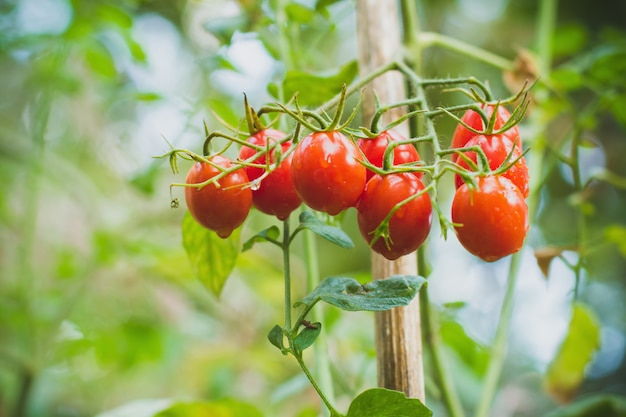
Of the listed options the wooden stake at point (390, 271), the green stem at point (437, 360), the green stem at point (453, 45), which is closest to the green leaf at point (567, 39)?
the green stem at point (453, 45)

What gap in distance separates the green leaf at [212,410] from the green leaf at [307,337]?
361 millimetres

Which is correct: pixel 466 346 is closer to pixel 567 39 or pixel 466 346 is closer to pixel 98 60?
pixel 567 39

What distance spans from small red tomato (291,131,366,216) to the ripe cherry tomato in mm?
37

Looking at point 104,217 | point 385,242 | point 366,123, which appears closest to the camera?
point 385,242

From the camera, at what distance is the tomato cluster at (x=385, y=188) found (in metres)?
0.38

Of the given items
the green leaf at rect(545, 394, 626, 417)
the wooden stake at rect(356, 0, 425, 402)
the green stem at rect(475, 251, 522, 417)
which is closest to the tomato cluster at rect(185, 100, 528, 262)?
the wooden stake at rect(356, 0, 425, 402)

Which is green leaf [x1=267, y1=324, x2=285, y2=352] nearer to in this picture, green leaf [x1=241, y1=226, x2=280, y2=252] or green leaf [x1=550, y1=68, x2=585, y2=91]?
green leaf [x1=241, y1=226, x2=280, y2=252]

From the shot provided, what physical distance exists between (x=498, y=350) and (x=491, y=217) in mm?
432

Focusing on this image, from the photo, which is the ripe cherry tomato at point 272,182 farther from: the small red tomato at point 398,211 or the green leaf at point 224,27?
the green leaf at point 224,27

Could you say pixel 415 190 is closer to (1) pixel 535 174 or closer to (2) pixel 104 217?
(1) pixel 535 174

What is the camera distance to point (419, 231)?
400 mm

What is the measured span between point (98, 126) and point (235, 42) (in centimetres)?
136

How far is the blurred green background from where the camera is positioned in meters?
0.91

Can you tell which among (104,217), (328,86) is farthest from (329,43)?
(328,86)
